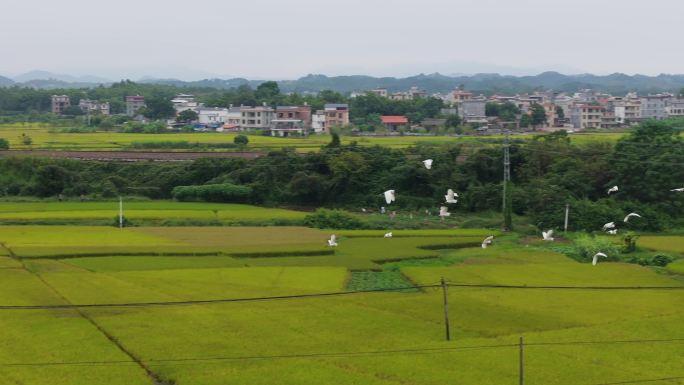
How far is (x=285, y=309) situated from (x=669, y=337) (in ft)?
26.9

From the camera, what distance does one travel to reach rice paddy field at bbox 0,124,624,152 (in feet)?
184

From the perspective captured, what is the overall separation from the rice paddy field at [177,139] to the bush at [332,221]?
684 inches

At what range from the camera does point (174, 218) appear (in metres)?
35.3

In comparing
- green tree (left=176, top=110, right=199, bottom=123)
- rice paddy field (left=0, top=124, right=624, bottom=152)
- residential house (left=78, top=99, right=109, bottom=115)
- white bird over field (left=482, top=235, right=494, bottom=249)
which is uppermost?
residential house (left=78, top=99, right=109, bottom=115)

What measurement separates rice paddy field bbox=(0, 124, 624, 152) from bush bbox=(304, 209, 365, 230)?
17.4m

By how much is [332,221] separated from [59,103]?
2859 inches

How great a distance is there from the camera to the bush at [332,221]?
34781 millimetres

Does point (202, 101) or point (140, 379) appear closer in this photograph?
point (140, 379)

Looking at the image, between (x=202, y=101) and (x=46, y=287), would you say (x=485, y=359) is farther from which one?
(x=202, y=101)

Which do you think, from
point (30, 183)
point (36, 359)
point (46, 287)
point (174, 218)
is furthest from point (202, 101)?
point (36, 359)

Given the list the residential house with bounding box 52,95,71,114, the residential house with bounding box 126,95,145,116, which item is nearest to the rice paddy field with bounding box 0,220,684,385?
the residential house with bounding box 126,95,145,116

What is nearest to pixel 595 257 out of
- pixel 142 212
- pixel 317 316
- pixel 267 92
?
pixel 317 316

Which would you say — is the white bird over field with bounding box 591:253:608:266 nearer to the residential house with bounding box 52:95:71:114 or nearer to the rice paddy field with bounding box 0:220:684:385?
the rice paddy field with bounding box 0:220:684:385

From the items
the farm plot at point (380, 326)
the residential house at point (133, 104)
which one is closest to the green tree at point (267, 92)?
the residential house at point (133, 104)
